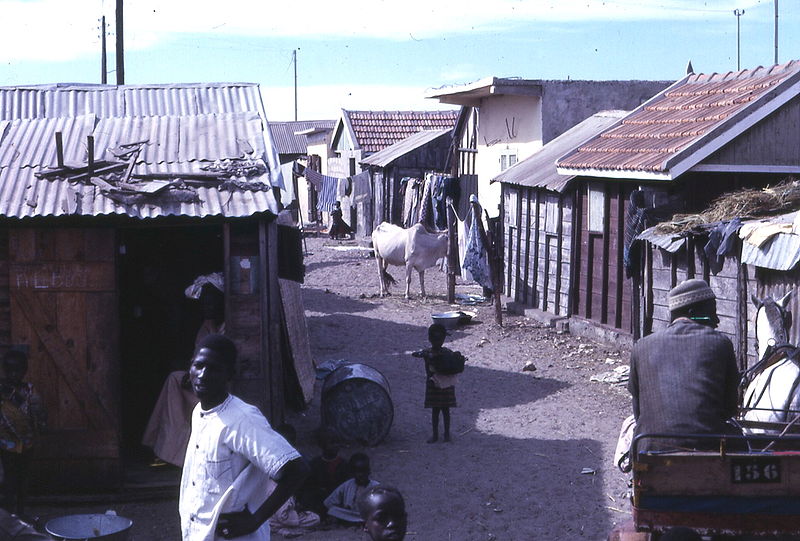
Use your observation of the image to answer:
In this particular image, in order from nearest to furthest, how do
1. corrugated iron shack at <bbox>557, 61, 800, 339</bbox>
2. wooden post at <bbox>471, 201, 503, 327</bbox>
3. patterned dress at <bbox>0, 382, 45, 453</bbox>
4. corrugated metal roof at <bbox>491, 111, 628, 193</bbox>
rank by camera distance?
patterned dress at <bbox>0, 382, 45, 453</bbox> → corrugated iron shack at <bbox>557, 61, 800, 339</bbox> → wooden post at <bbox>471, 201, 503, 327</bbox> → corrugated metal roof at <bbox>491, 111, 628, 193</bbox>

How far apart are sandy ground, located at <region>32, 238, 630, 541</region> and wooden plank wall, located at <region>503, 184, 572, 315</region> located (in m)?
0.68

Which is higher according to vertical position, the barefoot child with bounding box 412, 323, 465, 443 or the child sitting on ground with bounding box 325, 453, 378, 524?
the barefoot child with bounding box 412, 323, 465, 443

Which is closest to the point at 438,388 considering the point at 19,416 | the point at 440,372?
the point at 440,372

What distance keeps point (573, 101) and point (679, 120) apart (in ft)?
19.7

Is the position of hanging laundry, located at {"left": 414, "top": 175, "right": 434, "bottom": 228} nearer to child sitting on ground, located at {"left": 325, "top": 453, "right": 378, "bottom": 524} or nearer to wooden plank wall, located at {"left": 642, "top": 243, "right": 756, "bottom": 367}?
wooden plank wall, located at {"left": 642, "top": 243, "right": 756, "bottom": 367}

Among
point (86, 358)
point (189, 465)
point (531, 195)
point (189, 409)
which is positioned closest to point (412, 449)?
point (189, 409)

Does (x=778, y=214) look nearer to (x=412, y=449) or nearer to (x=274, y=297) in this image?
(x=412, y=449)

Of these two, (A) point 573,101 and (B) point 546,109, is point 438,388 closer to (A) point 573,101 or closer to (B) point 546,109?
(B) point 546,109

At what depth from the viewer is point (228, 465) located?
13.3ft

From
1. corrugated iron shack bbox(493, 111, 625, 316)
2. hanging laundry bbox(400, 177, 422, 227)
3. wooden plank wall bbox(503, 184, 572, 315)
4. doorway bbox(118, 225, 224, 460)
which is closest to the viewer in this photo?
doorway bbox(118, 225, 224, 460)

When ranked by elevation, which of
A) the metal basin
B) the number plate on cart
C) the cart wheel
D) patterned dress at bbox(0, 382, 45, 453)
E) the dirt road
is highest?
the number plate on cart

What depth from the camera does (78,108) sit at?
15086 millimetres

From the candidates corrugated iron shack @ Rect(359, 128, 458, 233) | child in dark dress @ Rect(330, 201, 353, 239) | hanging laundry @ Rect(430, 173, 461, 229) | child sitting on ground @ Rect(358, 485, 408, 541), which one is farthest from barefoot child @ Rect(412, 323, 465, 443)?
child in dark dress @ Rect(330, 201, 353, 239)

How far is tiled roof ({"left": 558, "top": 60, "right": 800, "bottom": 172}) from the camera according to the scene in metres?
13.2
